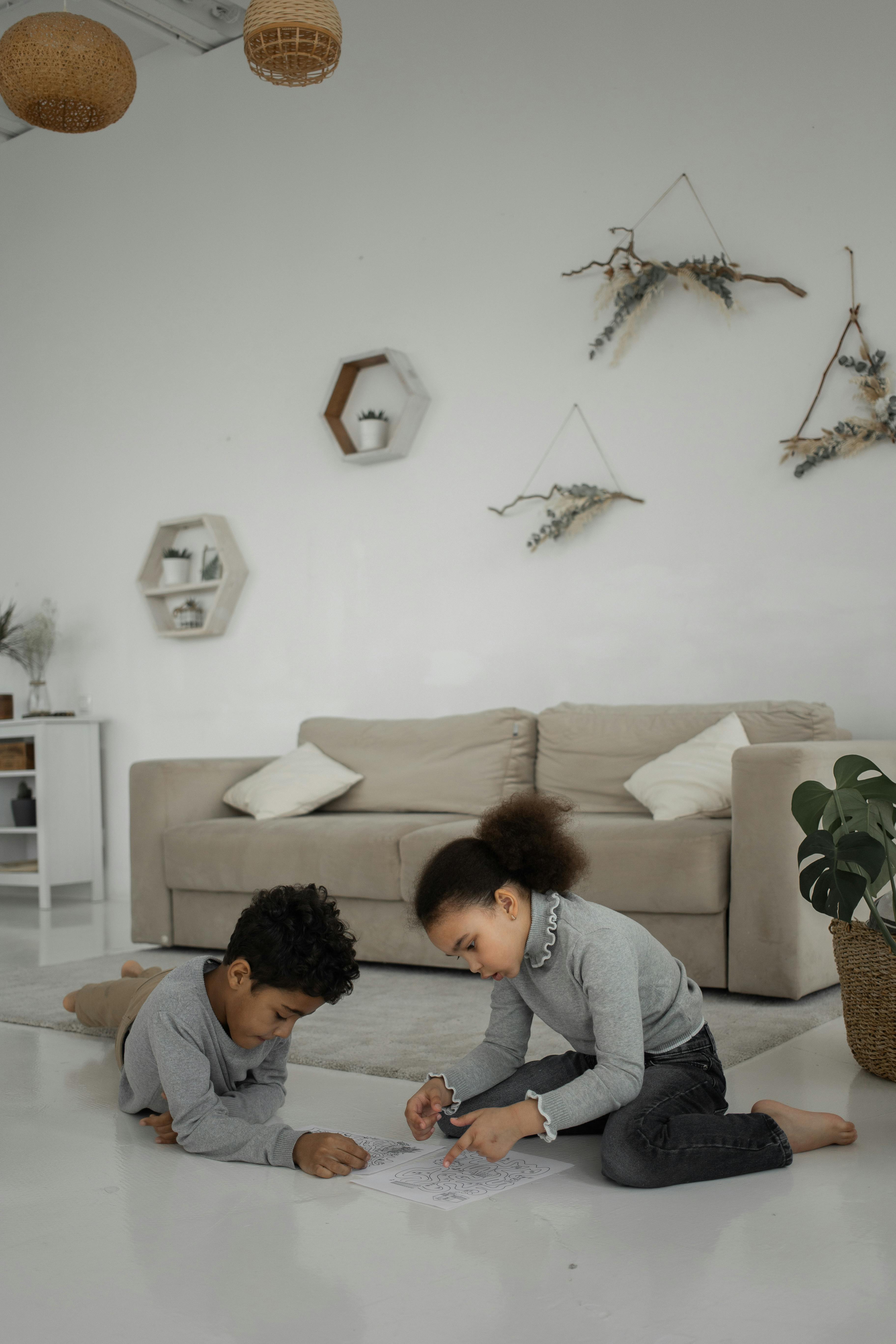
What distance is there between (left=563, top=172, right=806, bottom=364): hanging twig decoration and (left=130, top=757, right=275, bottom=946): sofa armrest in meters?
1.88

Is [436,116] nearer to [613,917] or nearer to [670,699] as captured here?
[670,699]

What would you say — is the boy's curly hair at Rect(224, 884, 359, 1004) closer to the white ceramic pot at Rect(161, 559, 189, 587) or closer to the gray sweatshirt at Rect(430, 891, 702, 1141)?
the gray sweatshirt at Rect(430, 891, 702, 1141)

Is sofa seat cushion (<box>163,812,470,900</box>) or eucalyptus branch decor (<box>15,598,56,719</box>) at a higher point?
eucalyptus branch decor (<box>15,598,56,719</box>)

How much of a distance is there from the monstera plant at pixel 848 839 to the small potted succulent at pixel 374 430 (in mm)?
2627

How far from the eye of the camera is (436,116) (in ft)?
14.1

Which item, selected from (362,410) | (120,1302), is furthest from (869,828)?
(362,410)

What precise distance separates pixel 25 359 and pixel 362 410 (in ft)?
6.99

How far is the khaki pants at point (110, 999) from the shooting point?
227cm

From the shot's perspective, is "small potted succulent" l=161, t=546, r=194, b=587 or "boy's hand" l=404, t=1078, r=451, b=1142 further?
"small potted succulent" l=161, t=546, r=194, b=587

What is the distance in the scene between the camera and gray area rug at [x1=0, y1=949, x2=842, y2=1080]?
7.39 feet

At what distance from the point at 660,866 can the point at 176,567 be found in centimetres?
279

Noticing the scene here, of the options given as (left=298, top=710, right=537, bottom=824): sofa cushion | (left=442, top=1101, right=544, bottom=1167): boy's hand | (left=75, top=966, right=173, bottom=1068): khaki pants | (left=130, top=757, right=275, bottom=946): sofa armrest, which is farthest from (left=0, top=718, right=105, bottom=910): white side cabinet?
(left=442, top=1101, right=544, bottom=1167): boy's hand

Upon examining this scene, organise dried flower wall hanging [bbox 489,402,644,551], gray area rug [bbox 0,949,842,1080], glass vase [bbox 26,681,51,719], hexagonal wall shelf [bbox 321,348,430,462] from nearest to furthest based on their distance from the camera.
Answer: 1. gray area rug [bbox 0,949,842,1080]
2. dried flower wall hanging [bbox 489,402,644,551]
3. hexagonal wall shelf [bbox 321,348,430,462]
4. glass vase [bbox 26,681,51,719]

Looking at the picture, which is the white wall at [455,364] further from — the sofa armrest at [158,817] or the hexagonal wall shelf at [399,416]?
the sofa armrest at [158,817]
